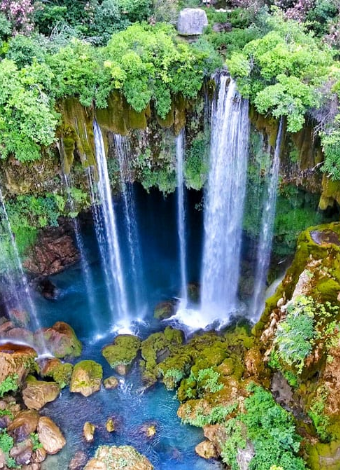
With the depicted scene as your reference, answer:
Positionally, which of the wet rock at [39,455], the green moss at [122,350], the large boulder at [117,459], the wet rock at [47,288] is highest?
the wet rock at [47,288]

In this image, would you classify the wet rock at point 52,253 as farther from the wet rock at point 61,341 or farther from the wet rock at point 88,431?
the wet rock at point 88,431

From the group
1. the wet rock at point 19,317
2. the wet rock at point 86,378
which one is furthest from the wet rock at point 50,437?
the wet rock at point 19,317

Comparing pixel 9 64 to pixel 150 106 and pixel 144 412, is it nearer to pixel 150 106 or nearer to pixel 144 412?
pixel 150 106

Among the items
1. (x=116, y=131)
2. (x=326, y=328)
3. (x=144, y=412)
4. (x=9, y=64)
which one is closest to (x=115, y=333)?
(x=144, y=412)

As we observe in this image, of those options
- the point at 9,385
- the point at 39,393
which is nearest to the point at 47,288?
the point at 9,385

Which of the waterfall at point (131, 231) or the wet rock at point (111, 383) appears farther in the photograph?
the waterfall at point (131, 231)

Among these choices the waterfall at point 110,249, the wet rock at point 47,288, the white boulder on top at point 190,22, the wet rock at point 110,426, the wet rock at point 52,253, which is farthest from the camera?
the wet rock at point 47,288

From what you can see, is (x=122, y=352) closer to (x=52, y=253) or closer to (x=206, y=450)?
(x=206, y=450)

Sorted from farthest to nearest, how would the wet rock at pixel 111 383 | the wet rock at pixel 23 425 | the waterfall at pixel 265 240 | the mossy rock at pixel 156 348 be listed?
the waterfall at pixel 265 240, the mossy rock at pixel 156 348, the wet rock at pixel 111 383, the wet rock at pixel 23 425
